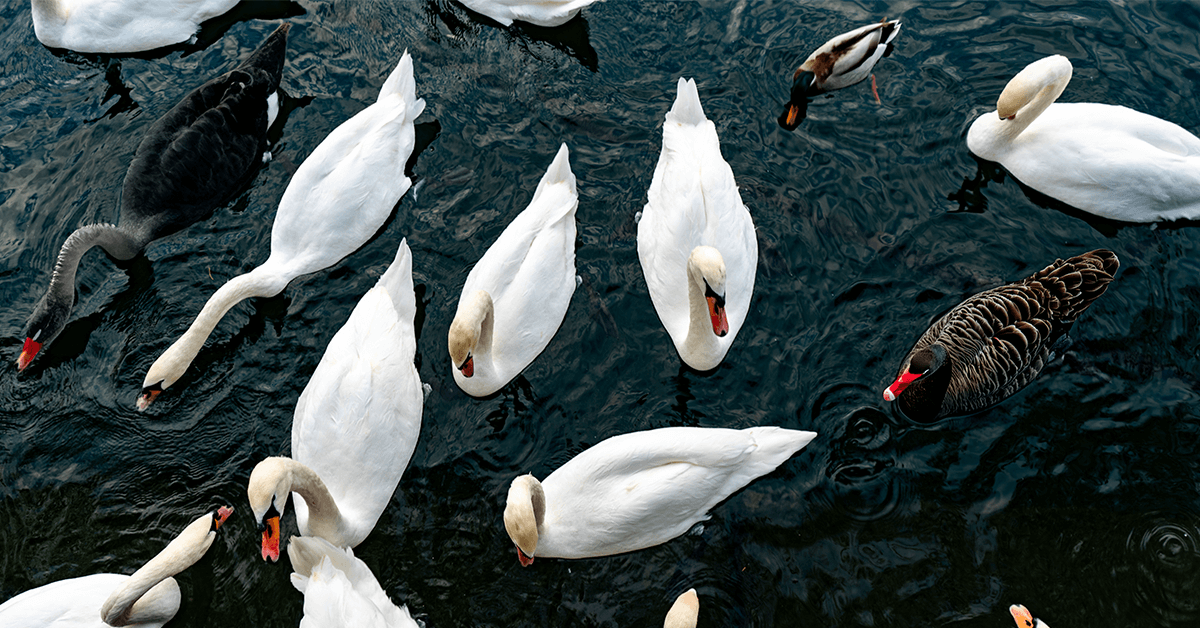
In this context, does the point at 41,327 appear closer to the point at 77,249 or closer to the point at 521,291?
the point at 77,249

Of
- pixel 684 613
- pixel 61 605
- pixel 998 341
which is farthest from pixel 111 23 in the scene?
pixel 998 341

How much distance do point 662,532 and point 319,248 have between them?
4210 millimetres

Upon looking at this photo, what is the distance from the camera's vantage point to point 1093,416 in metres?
7.24

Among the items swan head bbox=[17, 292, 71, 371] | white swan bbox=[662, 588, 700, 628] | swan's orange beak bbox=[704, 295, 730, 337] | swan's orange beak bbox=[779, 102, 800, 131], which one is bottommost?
white swan bbox=[662, 588, 700, 628]

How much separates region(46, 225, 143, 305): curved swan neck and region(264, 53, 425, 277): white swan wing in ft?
5.31

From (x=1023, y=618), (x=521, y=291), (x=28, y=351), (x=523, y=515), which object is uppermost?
(x=521, y=291)

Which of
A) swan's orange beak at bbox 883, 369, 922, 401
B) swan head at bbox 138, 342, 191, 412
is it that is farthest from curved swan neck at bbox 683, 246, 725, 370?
swan head at bbox 138, 342, 191, 412

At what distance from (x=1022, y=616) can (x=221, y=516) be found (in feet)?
21.1

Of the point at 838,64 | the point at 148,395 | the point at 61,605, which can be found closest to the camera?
the point at 61,605

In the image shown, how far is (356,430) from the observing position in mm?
6430

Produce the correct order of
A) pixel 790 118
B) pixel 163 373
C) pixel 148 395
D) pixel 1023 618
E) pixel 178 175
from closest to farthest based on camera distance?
pixel 1023 618 < pixel 163 373 < pixel 148 395 < pixel 178 175 < pixel 790 118

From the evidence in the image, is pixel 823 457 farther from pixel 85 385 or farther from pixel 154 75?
pixel 154 75

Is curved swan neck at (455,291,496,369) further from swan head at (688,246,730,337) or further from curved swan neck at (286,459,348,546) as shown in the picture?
swan head at (688,246,730,337)

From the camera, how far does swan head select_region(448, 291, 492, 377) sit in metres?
6.45
